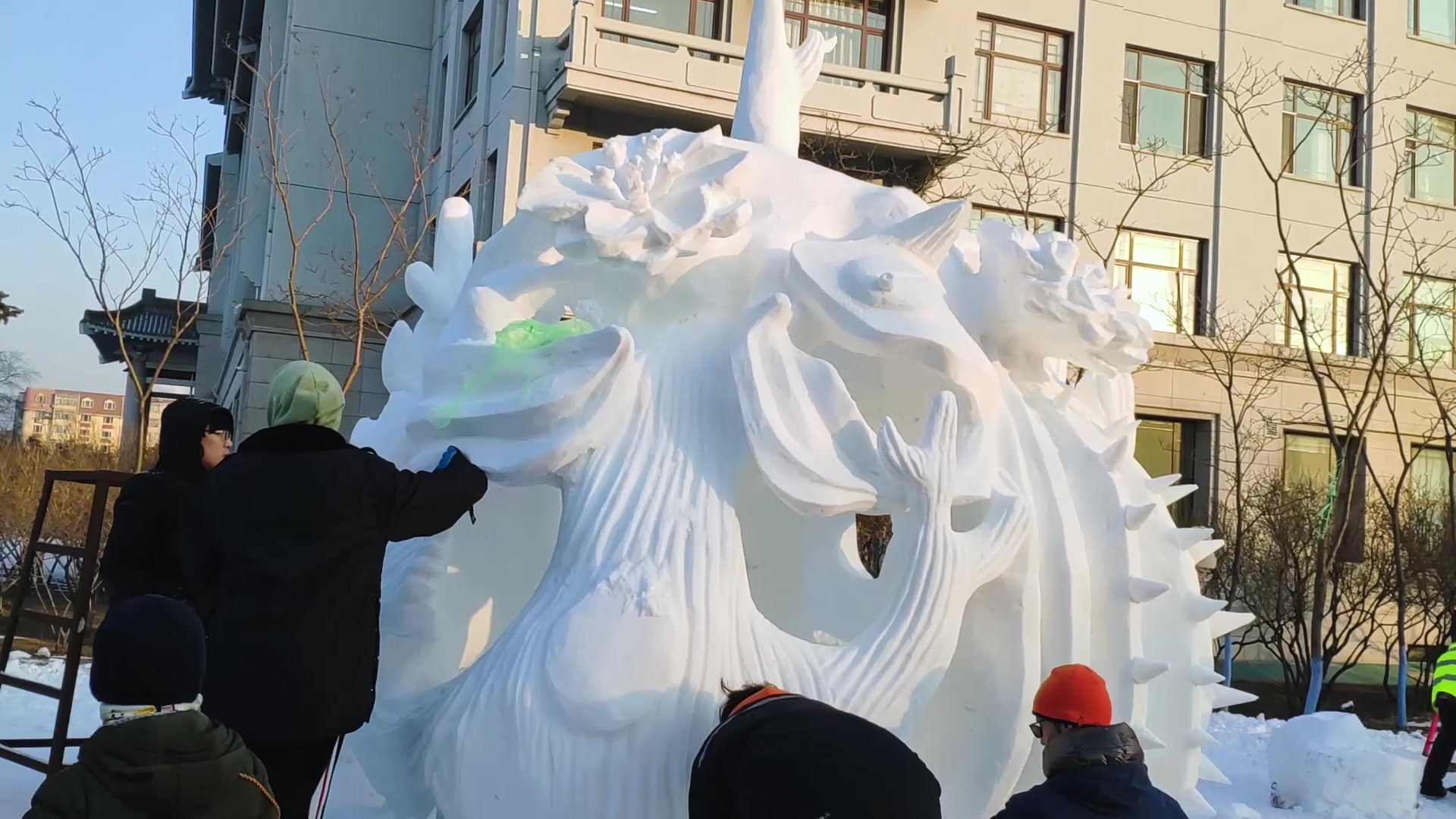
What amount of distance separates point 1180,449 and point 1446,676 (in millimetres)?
8598

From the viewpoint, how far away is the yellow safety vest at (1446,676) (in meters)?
6.82

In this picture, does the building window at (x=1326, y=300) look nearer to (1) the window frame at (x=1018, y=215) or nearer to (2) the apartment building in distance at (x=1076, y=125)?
(2) the apartment building in distance at (x=1076, y=125)

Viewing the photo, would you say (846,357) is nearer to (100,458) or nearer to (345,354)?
(345,354)

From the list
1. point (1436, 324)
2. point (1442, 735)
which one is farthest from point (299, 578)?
point (1436, 324)

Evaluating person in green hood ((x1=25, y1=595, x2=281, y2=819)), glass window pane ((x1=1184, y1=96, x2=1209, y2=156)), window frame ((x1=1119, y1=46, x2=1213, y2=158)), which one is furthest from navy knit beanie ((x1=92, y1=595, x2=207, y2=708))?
glass window pane ((x1=1184, y1=96, x2=1209, y2=156))

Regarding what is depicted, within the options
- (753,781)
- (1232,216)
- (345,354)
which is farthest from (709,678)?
(1232,216)

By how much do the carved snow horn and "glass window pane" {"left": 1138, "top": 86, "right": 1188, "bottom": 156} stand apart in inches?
532

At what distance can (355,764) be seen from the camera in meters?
3.32

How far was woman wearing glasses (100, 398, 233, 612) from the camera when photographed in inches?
132

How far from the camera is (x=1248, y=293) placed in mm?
15500

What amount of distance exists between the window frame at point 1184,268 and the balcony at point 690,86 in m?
3.62

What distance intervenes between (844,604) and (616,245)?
1.04 m

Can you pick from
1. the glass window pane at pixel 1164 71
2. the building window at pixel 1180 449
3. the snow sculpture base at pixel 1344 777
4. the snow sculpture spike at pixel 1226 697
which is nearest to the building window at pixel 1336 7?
the glass window pane at pixel 1164 71

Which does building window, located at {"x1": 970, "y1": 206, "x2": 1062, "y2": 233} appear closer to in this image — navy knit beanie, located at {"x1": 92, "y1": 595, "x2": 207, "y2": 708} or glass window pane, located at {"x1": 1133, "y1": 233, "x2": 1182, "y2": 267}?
glass window pane, located at {"x1": 1133, "y1": 233, "x2": 1182, "y2": 267}
